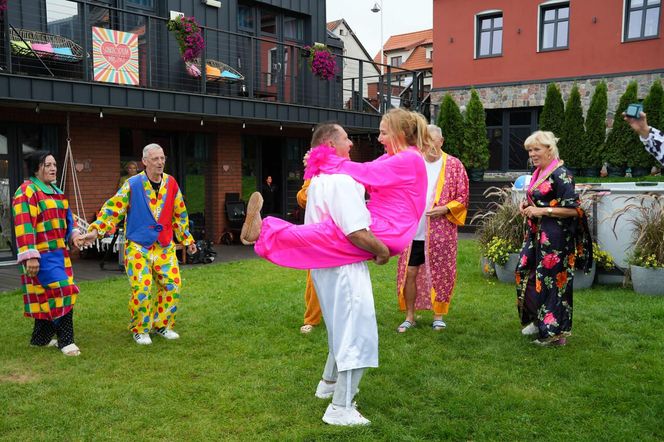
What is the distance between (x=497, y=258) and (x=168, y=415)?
17.4 feet

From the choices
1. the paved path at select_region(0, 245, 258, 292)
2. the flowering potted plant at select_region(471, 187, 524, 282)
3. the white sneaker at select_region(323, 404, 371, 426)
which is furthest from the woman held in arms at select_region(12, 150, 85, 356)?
the flowering potted plant at select_region(471, 187, 524, 282)

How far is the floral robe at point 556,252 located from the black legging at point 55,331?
388 cm

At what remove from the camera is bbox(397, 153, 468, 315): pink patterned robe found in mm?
5656

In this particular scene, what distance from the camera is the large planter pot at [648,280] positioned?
6.85m

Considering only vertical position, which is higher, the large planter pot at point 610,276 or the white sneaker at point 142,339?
the large planter pot at point 610,276

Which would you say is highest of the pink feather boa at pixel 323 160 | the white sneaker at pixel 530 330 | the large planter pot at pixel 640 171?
the pink feather boa at pixel 323 160

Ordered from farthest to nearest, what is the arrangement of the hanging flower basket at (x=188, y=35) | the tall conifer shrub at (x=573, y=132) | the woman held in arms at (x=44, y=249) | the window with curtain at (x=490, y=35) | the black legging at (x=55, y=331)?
the window with curtain at (x=490, y=35) < the tall conifer shrub at (x=573, y=132) < the hanging flower basket at (x=188, y=35) < the black legging at (x=55, y=331) < the woman held in arms at (x=44, y=249)

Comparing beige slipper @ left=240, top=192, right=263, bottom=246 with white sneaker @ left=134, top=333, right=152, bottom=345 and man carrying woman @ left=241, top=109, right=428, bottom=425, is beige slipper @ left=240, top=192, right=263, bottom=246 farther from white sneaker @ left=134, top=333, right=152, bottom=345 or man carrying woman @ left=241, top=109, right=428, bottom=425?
white sneaker @ left=134, top=333, right=152, bottom=345

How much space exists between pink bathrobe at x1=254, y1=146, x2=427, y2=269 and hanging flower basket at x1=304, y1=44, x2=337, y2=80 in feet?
32.2

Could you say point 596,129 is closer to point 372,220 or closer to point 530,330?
point 530,330

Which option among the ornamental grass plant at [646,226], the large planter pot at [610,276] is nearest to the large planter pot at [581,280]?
the large planter pot at [610,276]

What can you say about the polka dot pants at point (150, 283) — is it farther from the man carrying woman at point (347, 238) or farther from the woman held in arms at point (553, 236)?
the woman held in arms at point (553, 236)

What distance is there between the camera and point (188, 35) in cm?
1062

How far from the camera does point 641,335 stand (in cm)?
529
